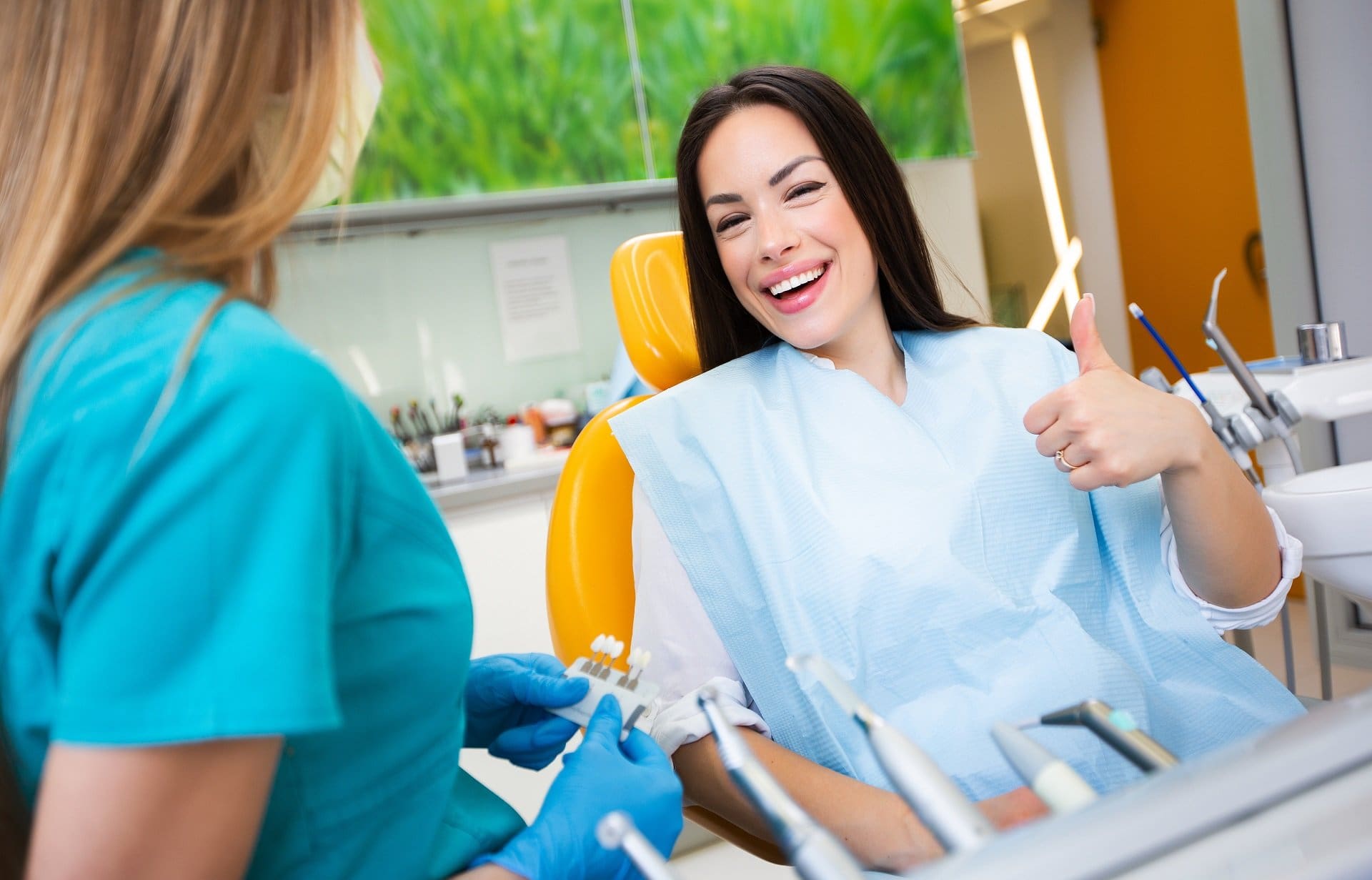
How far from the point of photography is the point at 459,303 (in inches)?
123

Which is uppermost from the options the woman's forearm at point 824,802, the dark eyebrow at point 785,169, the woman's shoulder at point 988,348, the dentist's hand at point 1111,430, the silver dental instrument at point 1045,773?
the dark eyebrow at point 785,169

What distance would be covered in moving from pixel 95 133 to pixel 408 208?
7.60ft

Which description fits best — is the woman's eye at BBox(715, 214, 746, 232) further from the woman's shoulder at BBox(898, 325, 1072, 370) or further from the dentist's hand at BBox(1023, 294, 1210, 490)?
the dentist's hand at BBox(1023, 294, 1210, 490)

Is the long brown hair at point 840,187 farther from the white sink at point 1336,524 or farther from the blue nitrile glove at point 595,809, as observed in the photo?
the blue nitrile glove at point 595,809

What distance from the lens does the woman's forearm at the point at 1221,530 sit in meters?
0.98

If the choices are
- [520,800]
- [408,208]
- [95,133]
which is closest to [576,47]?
[408,208]

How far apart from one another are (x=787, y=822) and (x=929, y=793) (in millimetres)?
57

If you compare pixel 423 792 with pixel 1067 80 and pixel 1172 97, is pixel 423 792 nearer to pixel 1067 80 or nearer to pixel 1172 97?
pixel 1172 97

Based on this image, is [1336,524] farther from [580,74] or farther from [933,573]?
[580,74]

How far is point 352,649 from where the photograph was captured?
1.76 ft

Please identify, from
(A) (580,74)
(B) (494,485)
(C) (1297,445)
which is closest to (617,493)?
(C) (1297,445)

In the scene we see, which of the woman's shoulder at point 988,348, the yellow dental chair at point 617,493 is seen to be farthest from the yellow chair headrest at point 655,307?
the woman's shoulder at point 988,348

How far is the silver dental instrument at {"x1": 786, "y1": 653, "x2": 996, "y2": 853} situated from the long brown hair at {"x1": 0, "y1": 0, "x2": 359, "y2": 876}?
383mm

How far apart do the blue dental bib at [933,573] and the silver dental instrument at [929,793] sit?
2.15 feet
